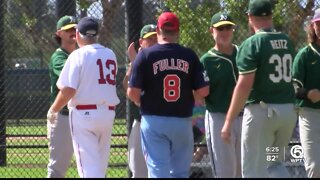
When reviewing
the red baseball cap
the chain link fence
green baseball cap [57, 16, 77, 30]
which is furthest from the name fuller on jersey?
the chain link fence

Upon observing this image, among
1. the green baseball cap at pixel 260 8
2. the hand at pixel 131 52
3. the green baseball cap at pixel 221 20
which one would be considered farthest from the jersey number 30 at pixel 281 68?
the hand at pixel 131 52

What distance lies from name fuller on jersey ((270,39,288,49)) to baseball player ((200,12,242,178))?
3.38 feet

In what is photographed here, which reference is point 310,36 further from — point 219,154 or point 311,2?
point 311,2

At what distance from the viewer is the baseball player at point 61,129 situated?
335 inches

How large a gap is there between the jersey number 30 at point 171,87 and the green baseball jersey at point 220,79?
0.97 m

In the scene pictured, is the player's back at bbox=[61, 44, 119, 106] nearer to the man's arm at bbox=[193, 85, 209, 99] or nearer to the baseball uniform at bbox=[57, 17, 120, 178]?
the baseball uniform at bbox=[57, 17, 120, 178]

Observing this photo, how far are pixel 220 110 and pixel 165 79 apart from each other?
1.11 m

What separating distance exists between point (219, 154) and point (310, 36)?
1429 mm

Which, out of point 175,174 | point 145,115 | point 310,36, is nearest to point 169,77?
point 145,115

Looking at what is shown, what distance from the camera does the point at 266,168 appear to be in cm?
729

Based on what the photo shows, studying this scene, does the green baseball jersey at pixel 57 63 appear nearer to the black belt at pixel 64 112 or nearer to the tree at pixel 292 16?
the black belt at pixel 64 112

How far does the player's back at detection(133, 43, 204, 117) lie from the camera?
23.5 feet

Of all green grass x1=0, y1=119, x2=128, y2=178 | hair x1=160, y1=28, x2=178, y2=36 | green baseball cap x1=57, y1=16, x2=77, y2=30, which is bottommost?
green grass x1=0, y1=119, x2=128, y2=178

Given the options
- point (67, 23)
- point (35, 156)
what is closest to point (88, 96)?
point (67, 23)
